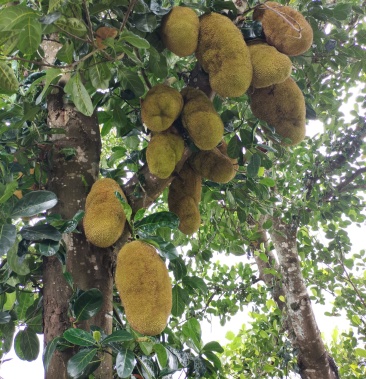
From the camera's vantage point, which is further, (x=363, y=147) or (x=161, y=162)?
(x=363, y=147)

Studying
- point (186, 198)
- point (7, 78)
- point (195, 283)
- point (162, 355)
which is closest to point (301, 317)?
point (195, 283)

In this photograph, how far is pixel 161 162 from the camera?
1.22m

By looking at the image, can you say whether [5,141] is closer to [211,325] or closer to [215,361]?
[215,361]

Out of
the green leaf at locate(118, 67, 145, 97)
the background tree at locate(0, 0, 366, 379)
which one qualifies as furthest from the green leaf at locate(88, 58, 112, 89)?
the green leaf at locate(118, 67, 145, 97)

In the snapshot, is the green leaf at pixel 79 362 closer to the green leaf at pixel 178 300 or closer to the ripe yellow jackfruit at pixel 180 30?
the green leaf at pixel 178 300

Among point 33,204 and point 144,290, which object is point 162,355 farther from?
point 33,204

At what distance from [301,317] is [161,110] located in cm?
159

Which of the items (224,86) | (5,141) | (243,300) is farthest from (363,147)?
(5,141)

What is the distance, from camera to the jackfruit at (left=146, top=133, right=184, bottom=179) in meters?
1.22

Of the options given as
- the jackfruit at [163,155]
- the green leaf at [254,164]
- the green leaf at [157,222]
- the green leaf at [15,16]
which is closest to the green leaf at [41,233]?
the green leaf at [157,222]

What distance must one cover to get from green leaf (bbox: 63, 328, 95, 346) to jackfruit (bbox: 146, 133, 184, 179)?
492mm

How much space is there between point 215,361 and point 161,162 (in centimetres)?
59

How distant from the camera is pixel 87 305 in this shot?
1.05 metres

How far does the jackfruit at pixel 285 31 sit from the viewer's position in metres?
1.29
